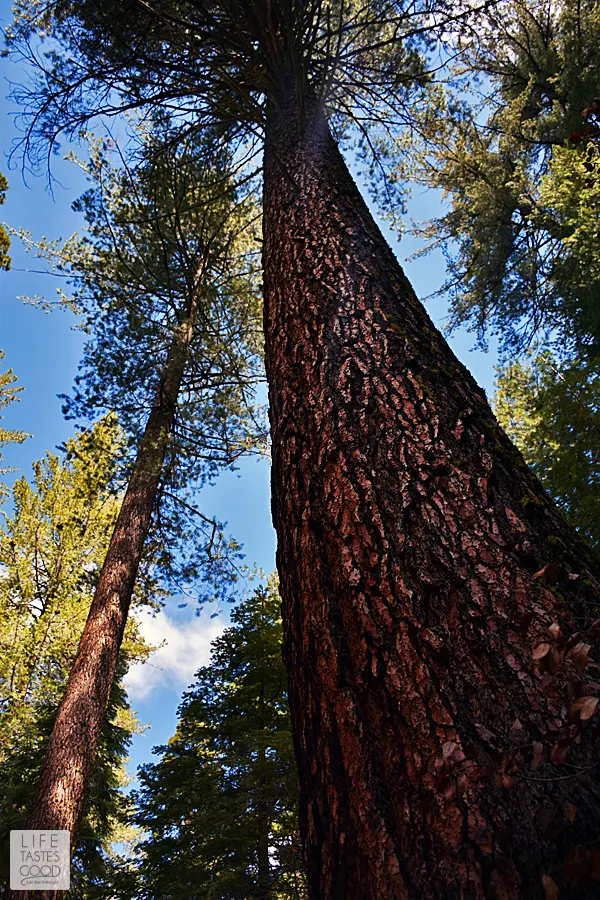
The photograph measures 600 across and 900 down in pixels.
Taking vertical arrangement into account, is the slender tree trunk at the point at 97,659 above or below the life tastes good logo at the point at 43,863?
above

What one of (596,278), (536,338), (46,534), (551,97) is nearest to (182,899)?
(46,534)

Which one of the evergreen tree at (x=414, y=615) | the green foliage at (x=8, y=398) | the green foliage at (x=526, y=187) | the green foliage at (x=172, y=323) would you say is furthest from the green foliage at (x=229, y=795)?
the green foliage at (x=8, y=398)

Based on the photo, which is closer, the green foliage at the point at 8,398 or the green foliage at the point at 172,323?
the green foliage at the point at 172,323

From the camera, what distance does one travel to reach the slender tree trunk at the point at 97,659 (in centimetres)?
468

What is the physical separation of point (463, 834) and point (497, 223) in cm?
1250

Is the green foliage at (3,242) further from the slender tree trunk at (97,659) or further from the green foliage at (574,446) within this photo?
the green foliage at (574,446)

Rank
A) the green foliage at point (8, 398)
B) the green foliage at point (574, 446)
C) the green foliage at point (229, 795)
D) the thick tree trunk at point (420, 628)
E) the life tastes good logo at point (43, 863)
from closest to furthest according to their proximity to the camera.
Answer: the thick tree trunk at point (420, 628)
the life tastes good logo at point (43, 863)
the green foliage at point (574, 446)
the green foliage at point (229, 795)
the green foliage at point (8, 398)

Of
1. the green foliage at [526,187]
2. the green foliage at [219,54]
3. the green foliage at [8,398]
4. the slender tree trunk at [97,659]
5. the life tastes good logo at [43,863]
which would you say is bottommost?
the life tastes good logo at [43,863]

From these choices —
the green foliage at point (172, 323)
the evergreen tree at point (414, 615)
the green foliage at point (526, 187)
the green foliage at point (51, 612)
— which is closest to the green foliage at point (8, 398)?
the green foliage at point (51, 612)

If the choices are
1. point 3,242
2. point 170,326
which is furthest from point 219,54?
point 3,242

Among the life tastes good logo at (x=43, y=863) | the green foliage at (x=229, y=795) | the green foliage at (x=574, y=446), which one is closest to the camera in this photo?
the life tastes good logo at (x=43, y=863)

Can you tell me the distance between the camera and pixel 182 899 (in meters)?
5.71

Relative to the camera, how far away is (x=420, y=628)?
1.18 metres

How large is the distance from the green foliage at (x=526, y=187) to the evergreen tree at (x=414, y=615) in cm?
823
